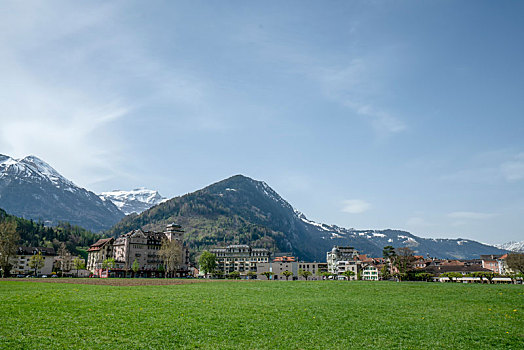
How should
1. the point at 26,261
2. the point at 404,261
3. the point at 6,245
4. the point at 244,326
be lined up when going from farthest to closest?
1. the point at 26,261
2. the point at 404,261
3. the point at 6,245
4. the point at 244,326

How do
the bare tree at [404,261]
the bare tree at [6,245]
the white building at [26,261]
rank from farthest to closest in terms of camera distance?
the white building at [26,261] < the bare tree at [404,261] < the bare tree at [6,245]

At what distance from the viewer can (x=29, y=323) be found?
2369 cm

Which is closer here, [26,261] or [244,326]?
[244,326]

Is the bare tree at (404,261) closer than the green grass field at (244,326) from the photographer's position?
No

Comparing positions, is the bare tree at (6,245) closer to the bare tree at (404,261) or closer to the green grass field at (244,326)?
the green grass field at (244,326)

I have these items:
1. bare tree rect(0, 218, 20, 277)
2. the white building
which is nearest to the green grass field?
bare tree rect(0, 218, 20, 277)

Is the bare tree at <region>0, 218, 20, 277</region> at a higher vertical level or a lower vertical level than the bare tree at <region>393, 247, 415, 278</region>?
higher

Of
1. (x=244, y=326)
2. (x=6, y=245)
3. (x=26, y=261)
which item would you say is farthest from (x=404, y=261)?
(x=26, y=261)

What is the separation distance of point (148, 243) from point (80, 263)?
33.7 meters

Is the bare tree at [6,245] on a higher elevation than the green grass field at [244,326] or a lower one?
higher

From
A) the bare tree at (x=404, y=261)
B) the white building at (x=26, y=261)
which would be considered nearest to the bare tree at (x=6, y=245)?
the white building at (x=26, y=261)

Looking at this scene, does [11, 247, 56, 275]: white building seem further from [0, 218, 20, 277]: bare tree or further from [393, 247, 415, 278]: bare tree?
[393, 247, 415, 278]: bare tree

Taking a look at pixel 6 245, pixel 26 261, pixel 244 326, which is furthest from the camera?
pixel 26 261

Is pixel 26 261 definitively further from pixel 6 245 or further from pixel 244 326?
pixel 244 326
